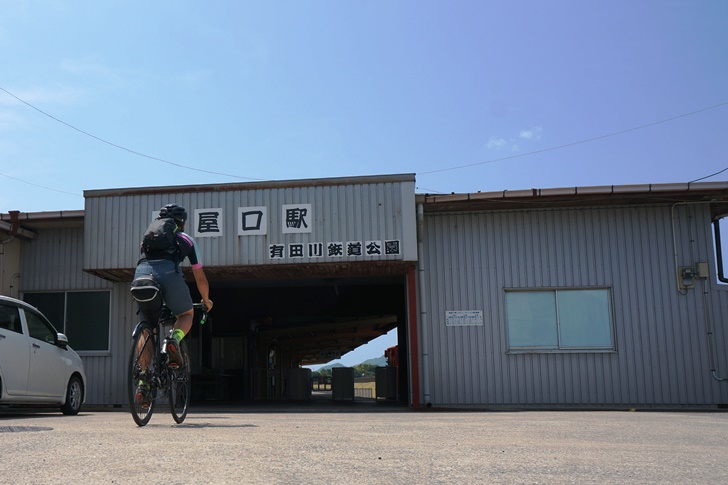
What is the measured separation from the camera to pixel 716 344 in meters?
13.1

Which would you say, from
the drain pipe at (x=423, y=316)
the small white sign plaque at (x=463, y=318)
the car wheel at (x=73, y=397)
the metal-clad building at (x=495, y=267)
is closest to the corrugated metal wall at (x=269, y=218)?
the metal-clad building at (x=495, y=267)

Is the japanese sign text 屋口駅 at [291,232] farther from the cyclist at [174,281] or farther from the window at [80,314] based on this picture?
the cyclist at [174,281]

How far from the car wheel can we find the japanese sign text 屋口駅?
10.8 feet

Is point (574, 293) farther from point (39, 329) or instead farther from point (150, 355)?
point (150, 355)

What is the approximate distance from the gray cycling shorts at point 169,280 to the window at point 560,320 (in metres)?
8.24

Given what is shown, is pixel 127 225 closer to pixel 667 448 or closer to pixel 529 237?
pixel 529 237

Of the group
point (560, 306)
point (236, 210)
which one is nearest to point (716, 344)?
point (560, 306)

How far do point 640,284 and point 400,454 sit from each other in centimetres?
1005

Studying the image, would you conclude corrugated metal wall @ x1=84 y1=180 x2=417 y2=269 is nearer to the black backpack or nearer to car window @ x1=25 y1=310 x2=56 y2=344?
car window @ x1=25 y1=310 x2=56 y2=344

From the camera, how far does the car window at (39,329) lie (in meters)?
9.62

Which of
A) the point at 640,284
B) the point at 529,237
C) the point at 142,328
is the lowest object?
the point at 142,328

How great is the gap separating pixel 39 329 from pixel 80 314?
461 cm

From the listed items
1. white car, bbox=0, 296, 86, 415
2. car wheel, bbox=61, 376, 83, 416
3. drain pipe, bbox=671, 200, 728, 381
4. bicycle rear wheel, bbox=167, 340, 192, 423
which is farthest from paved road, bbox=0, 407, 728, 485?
drain pipe, bbox=671, 200, 728, 381

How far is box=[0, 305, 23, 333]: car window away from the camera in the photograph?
9.07 meters
